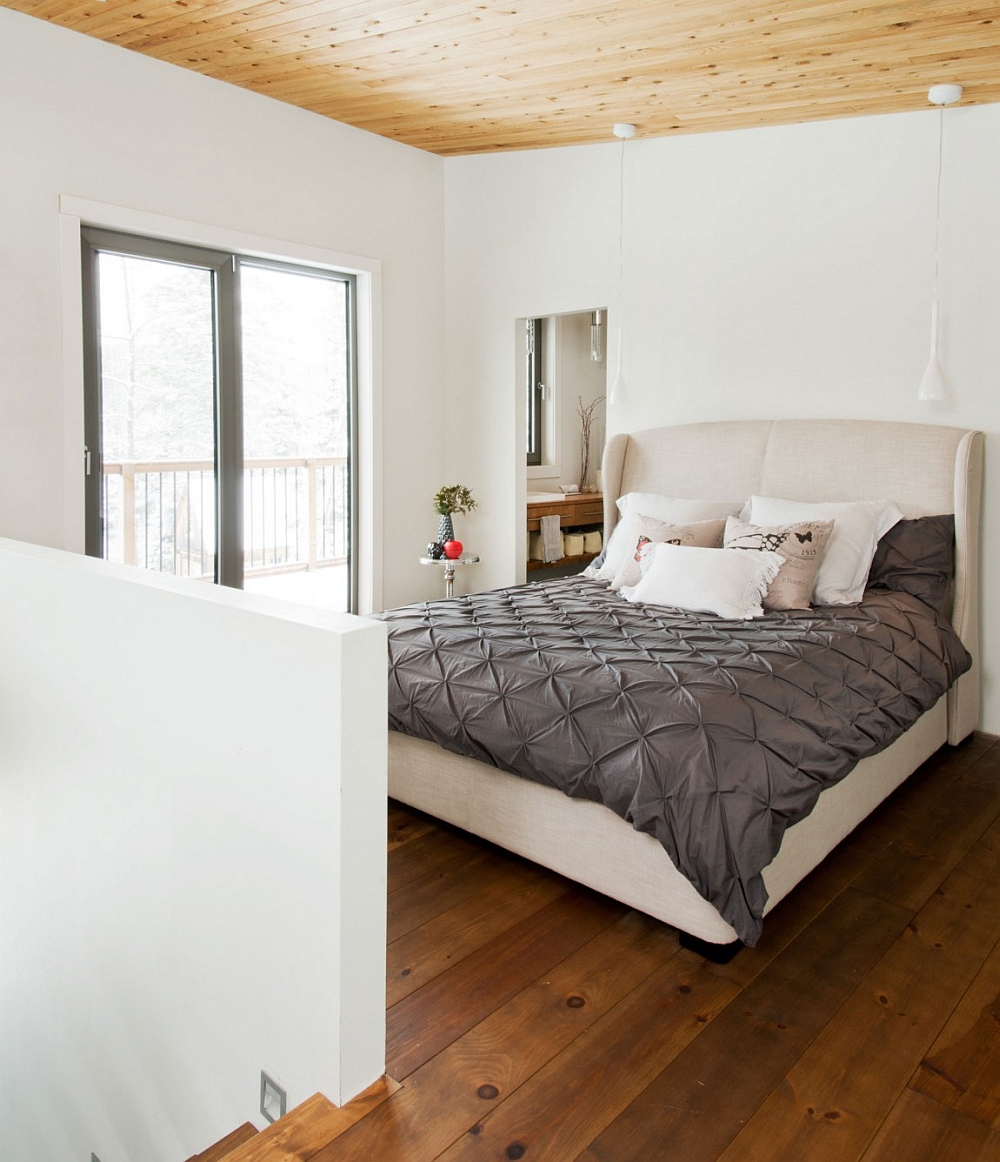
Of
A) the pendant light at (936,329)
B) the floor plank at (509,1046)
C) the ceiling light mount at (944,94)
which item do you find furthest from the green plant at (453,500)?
the floor plank at (509,1046)

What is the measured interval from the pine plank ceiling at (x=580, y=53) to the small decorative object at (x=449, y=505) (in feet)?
6.30

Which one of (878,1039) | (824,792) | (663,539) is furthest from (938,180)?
(878,1039)

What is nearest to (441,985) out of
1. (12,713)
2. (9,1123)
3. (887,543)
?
(12,713)

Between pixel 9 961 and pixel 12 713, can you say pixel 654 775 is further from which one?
pixel 9 961

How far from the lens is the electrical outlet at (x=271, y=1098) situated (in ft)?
5.83

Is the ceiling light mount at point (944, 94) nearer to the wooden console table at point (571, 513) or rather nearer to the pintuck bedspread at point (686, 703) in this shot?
the pintuck bedspread at point (686, 703)

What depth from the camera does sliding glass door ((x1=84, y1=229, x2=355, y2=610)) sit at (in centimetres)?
403

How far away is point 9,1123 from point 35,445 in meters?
2.50

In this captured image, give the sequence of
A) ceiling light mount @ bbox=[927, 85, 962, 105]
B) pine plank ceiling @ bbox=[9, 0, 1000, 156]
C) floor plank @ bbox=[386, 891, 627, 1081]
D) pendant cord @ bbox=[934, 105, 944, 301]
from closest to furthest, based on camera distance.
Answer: floor plank @ bbox=[386, 891, 627, 1081]
pine plank ceiling @ bbox=[9, 0, 1000, 156]
ceiling light mount @ bbox=[927, 85, 962, 105]
pendant cord @ bbox=[934, 105, 944, 301]

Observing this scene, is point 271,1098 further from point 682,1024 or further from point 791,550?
point 791,550

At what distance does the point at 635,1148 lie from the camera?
1.60m

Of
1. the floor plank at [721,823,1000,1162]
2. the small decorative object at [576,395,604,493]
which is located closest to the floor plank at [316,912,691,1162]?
the floor plank at [721,823,1000,1162]

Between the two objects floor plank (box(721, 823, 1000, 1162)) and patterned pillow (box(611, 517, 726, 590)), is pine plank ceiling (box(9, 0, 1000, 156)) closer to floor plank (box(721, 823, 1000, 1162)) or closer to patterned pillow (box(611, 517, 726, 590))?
patterned pillow (box(611, 517, 726, 590))

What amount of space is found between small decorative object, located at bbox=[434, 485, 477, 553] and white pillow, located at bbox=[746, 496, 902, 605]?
185 centimetres
